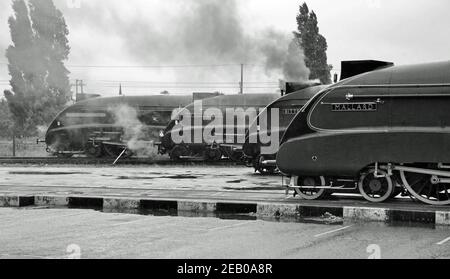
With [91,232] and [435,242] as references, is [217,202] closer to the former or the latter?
[91,232]

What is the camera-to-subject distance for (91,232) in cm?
819

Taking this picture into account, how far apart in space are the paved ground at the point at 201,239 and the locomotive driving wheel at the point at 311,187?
7.89 feet

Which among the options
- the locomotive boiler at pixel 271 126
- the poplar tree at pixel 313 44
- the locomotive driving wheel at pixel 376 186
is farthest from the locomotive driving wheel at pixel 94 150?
the locomotive driving wheel at pixel 376 186

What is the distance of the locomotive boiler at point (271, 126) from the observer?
18562 millimetres

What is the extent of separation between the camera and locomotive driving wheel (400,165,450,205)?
10430 mm

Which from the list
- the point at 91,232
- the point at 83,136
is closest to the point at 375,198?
the point at 91,232

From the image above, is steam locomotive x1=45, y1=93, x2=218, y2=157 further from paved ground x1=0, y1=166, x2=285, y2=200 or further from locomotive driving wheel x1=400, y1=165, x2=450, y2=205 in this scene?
locomotive driving wheel x1=400, y1=165, x2=450, y2=205

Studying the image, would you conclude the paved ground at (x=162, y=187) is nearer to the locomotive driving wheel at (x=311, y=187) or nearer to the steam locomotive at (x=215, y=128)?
the locomotive driving wheel at (x=311, y=187)

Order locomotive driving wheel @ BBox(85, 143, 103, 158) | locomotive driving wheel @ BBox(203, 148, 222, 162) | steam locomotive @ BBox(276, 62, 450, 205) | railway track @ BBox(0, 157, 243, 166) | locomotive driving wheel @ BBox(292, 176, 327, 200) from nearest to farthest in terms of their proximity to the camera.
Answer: steam locomotive @ BBox(276, 62, 450, 205)
locomotive driving wheel @ BBox(292, 176, 327, 200)
railway track @ BBox(0, 157, 243, 166)
locomotive driving wheel @ BBox(203, 148, 222, 162)
locomotive driving wheel @ BBox(85, 143, 103, 158)

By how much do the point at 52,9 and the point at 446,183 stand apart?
43.1m

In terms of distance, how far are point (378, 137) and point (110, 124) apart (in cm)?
2223

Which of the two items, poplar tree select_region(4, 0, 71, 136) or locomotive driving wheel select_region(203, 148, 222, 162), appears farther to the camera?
poplar tree select_region(4, 0, 71, 136)

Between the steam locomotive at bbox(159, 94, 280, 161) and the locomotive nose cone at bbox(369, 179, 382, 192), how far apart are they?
15107 millimetres

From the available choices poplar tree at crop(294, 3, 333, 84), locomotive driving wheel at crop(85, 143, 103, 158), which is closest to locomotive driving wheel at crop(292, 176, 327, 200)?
locomotive driving wheel at crop(85, 143, 103, 158)
